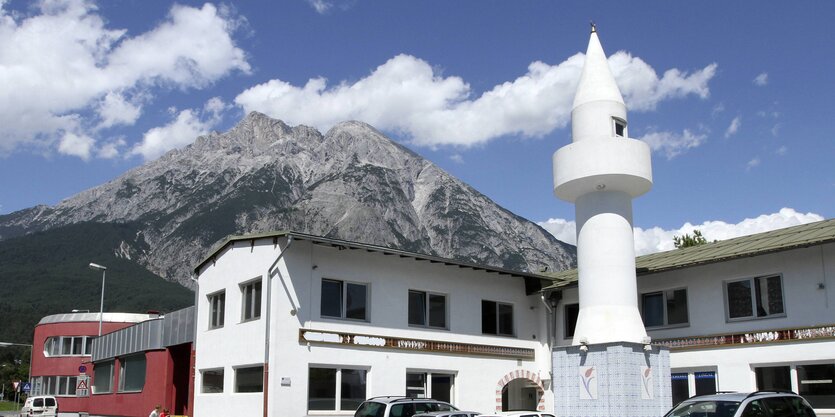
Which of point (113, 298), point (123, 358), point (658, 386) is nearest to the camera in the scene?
point (658, 386)

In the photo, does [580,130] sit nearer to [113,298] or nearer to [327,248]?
[327,248]

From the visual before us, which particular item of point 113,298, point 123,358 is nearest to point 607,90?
point 123,358

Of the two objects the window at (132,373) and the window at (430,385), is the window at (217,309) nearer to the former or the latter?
the window at (430,385)

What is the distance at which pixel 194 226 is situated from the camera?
18750 cm

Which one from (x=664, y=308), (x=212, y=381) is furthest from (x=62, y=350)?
(x=664, y=308)

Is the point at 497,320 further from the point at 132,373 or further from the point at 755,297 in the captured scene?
the point at 132,373

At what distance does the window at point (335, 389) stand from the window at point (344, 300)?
73.4 inches

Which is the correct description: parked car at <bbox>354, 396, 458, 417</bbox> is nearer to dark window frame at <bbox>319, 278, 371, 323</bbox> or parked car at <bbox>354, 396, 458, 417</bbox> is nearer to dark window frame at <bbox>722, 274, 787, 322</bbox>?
dark window frame at <bbox>319, 278, 371, 323</bbox>

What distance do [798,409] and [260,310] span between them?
16.1 m

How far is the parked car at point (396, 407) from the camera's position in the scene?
766 inches

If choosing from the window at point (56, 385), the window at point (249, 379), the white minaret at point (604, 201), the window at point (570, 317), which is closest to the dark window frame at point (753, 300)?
the white minaret at point (604, 201)

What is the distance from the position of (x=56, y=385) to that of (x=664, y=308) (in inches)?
A: 1806

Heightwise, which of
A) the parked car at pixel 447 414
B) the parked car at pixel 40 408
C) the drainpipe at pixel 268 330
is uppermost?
the drainpipe at pixel 268 330

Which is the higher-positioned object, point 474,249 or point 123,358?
point 474,249
